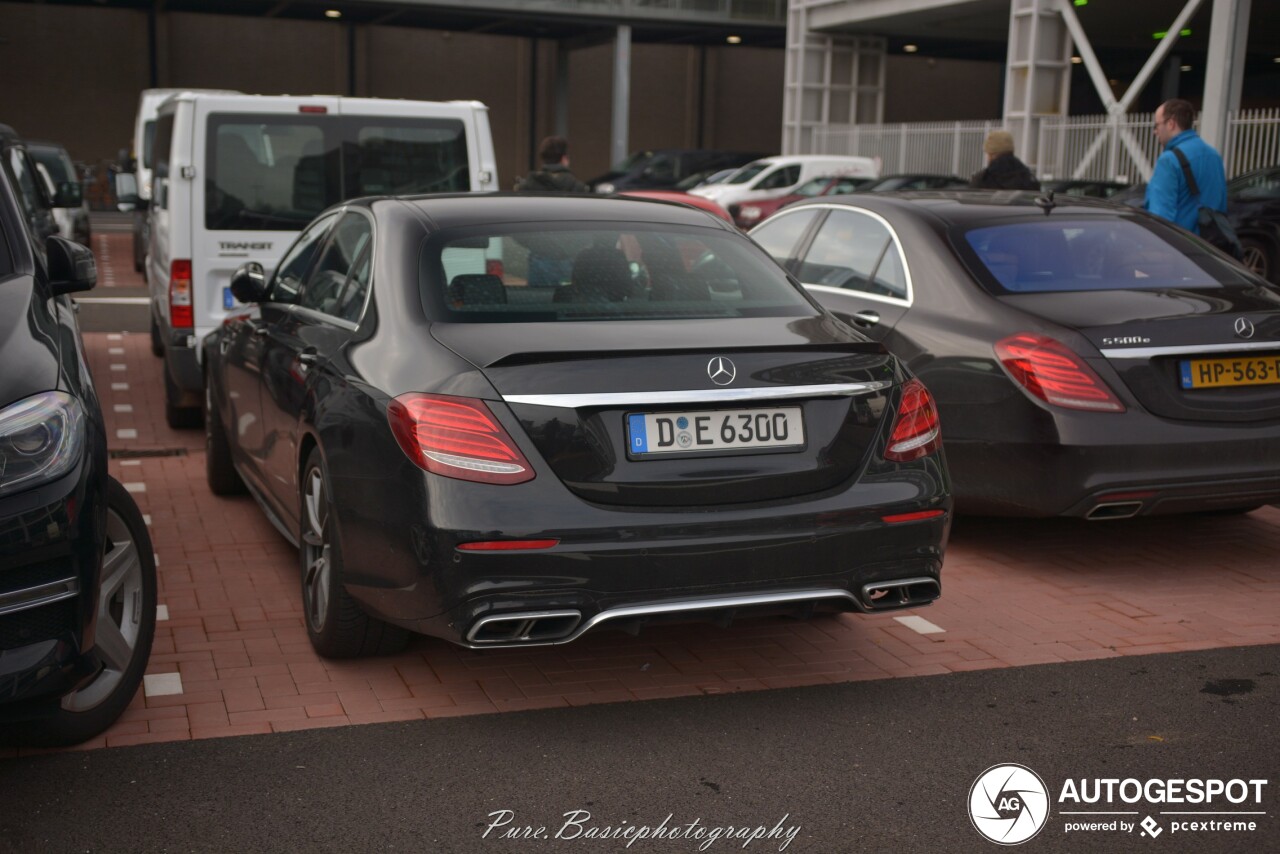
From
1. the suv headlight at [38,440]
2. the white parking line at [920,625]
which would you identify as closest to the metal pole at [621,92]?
the white parking line at [920,625]

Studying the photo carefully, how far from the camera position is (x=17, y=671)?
3260mm

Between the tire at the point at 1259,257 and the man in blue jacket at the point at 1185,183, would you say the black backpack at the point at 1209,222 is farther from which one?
the tire at the point at 1259,257

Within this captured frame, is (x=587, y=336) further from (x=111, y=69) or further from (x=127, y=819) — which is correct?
(x=111, y=69)

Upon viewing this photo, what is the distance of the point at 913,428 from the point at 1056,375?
1507 mm

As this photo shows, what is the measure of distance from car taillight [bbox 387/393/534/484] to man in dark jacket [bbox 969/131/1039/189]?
759cm

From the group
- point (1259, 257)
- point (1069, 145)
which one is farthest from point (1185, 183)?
point (1069, 145)

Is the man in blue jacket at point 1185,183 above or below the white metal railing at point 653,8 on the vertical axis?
below

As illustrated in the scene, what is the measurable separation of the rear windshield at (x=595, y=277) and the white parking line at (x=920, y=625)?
1234 millimetres

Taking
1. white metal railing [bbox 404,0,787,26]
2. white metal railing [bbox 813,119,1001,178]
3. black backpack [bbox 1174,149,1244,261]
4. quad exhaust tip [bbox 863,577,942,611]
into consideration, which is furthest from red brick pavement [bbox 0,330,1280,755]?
white metal railing [bbox 404,0,787,26]

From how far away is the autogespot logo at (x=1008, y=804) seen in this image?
334cm

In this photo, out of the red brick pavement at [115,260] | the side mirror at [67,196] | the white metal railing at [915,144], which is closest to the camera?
the side mirror at [67,196]

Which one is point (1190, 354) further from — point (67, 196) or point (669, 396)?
point (67, 196)

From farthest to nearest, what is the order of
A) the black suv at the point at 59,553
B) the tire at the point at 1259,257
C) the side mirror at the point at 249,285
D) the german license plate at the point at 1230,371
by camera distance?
the tire at the point at 1259,257 < the side mirror at the point at 249,285 < the german license plate at the point at 1230,371 < the black suv at the point at 59,553

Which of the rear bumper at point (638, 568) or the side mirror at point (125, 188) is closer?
the rear bumper at point (638, 568)
